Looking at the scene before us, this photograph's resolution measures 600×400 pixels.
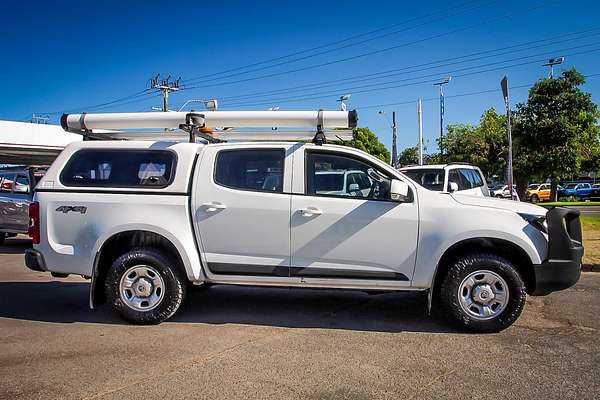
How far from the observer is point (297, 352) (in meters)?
4.54

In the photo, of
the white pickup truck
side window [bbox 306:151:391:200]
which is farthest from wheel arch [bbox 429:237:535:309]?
side window [bbox 306:151:391:200]

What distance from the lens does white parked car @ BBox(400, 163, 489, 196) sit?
12.4 meters

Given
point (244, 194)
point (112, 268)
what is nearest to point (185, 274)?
point (112, 268)

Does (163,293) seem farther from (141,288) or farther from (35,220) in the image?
(35,220)

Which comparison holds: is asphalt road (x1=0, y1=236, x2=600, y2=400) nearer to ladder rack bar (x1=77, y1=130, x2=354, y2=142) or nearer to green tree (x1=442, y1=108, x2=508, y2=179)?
ladder rack bar (x1=77, y1=130, x2=354, y2=142)

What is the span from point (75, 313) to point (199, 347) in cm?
211

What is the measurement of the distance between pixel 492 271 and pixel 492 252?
22cm

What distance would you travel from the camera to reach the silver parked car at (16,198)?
38.9ft

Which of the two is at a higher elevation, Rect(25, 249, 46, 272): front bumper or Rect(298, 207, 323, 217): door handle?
Rect(298, 207, 323, 217): door handle

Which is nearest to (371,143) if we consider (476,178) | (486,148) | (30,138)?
(486,148)

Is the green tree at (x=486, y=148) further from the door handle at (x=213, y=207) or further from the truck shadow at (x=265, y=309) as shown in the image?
the door handle at (x=213, y=207)

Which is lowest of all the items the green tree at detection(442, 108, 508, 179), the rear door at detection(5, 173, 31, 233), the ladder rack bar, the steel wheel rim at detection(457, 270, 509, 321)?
the steel wheel rim at detection(457, 270, 509, 321)

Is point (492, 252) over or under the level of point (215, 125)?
under

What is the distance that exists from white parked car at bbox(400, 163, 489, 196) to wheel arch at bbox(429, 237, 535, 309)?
6934mm
